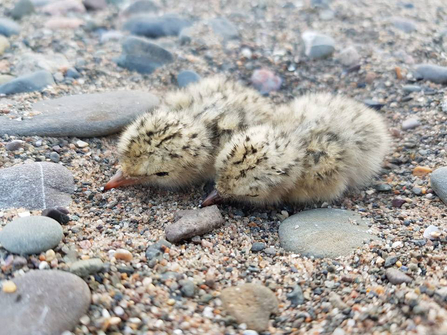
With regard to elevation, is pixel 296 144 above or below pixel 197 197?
above

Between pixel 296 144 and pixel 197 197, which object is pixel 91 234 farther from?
pixel 296 144

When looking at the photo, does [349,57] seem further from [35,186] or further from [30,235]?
[30,235]

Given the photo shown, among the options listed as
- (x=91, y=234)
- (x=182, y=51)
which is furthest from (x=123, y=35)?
(x=91, y=234)

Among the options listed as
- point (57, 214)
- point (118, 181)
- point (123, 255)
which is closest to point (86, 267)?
point (123, 255)

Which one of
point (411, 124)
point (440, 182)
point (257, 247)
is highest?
point (440, 182)

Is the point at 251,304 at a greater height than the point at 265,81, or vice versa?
the point at 251,304

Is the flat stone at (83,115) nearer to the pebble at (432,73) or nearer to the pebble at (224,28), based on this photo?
the pebble at (224,28)

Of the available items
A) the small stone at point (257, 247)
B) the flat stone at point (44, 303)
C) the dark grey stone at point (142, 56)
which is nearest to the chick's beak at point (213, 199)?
the small stone at point (257, 247)
